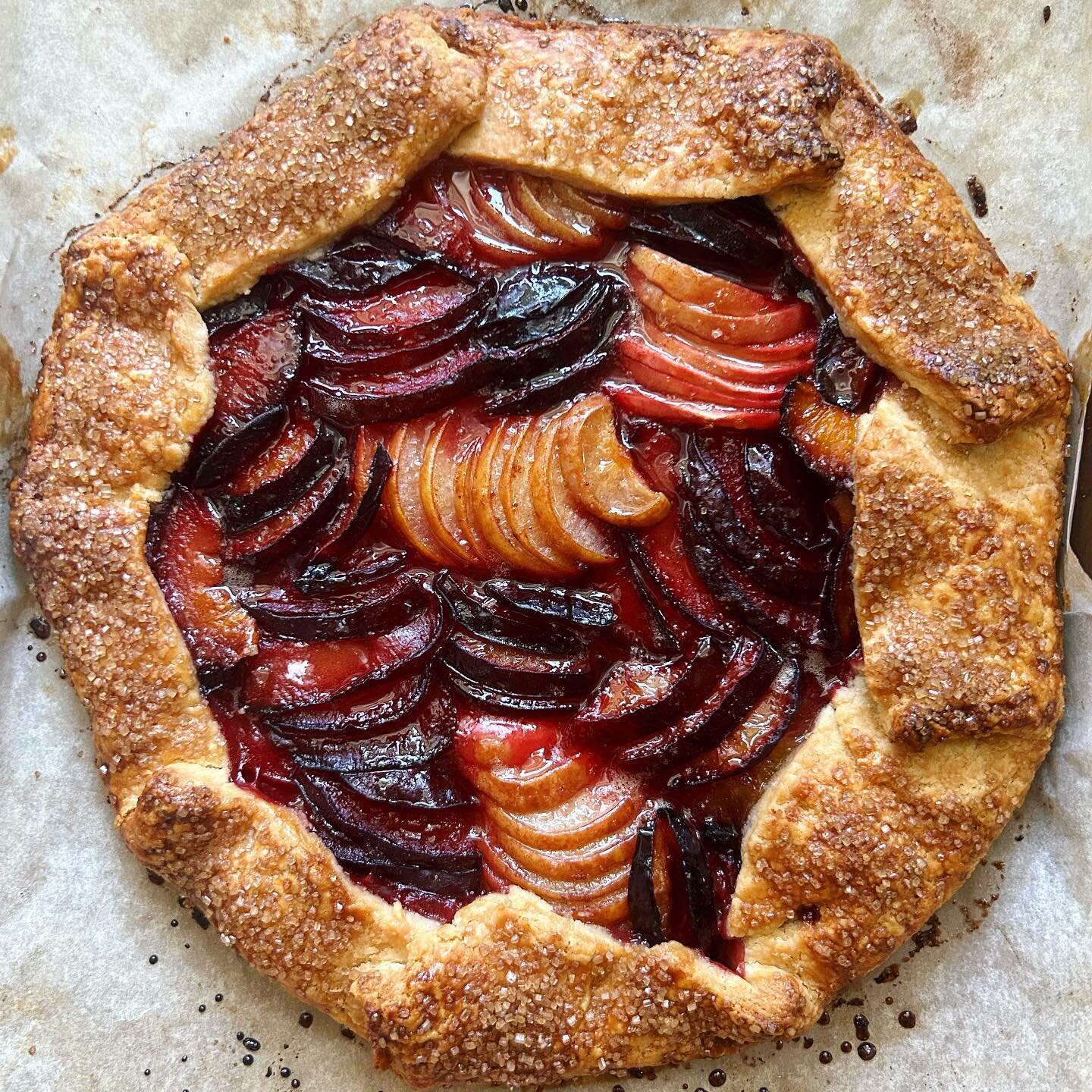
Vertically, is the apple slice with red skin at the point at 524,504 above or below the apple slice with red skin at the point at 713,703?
above

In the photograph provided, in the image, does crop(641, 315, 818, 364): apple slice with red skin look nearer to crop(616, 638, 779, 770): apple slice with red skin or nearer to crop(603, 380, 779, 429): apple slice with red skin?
crop(603, 380, 779, 429): apple slice with red skin

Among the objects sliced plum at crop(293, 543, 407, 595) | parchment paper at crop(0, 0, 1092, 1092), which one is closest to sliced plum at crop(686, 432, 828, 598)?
sliced plum at crop(293, 543, 407, 595)

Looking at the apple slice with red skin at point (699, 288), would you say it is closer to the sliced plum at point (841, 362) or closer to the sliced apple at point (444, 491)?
the sliced plum at point (841, 362)

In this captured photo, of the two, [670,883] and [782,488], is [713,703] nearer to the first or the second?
[670,883]

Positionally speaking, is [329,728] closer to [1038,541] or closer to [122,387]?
[122,387]

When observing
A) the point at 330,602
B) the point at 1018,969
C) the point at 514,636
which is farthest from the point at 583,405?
the point at 1018,969

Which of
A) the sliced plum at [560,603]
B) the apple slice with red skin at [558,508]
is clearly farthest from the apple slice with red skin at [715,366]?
the sliced plum at [560,603]
